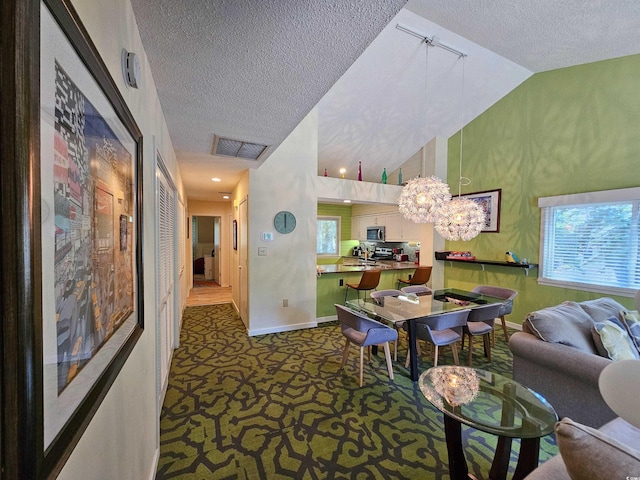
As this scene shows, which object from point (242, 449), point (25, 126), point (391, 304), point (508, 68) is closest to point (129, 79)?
point (25, 126)

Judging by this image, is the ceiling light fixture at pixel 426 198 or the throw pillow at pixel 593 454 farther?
the ceiling light fixture at pixel 426 198

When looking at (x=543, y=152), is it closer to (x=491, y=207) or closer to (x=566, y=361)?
(x=491, y=207)

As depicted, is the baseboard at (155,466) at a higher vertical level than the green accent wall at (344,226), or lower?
lower

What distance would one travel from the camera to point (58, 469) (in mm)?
540

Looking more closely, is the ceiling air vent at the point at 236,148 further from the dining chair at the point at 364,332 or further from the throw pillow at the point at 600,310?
the throw pillow at the point at 600,310

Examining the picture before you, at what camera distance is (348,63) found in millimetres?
1502

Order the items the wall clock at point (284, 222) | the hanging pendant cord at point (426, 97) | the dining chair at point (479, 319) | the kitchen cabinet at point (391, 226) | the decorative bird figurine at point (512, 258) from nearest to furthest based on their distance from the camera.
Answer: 1. the dining chair at point (479, 319)
2. the hanging pendant cord at point (426, 97)
3. the wall clock at point (284, 222)
4. the decorative bird figurine at point (512, 258)
5. the kitchen cabinet at point (391, 226)

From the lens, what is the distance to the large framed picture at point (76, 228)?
1.69 ft

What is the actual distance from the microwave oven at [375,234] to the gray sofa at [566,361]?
427 cm

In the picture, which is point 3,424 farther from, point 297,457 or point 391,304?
point 391,304

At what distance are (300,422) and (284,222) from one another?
259cm

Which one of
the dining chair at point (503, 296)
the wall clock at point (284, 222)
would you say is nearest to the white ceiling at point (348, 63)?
the wall clock at point (284, 222)

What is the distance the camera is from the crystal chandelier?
3113mm

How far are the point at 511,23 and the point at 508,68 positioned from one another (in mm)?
1312
